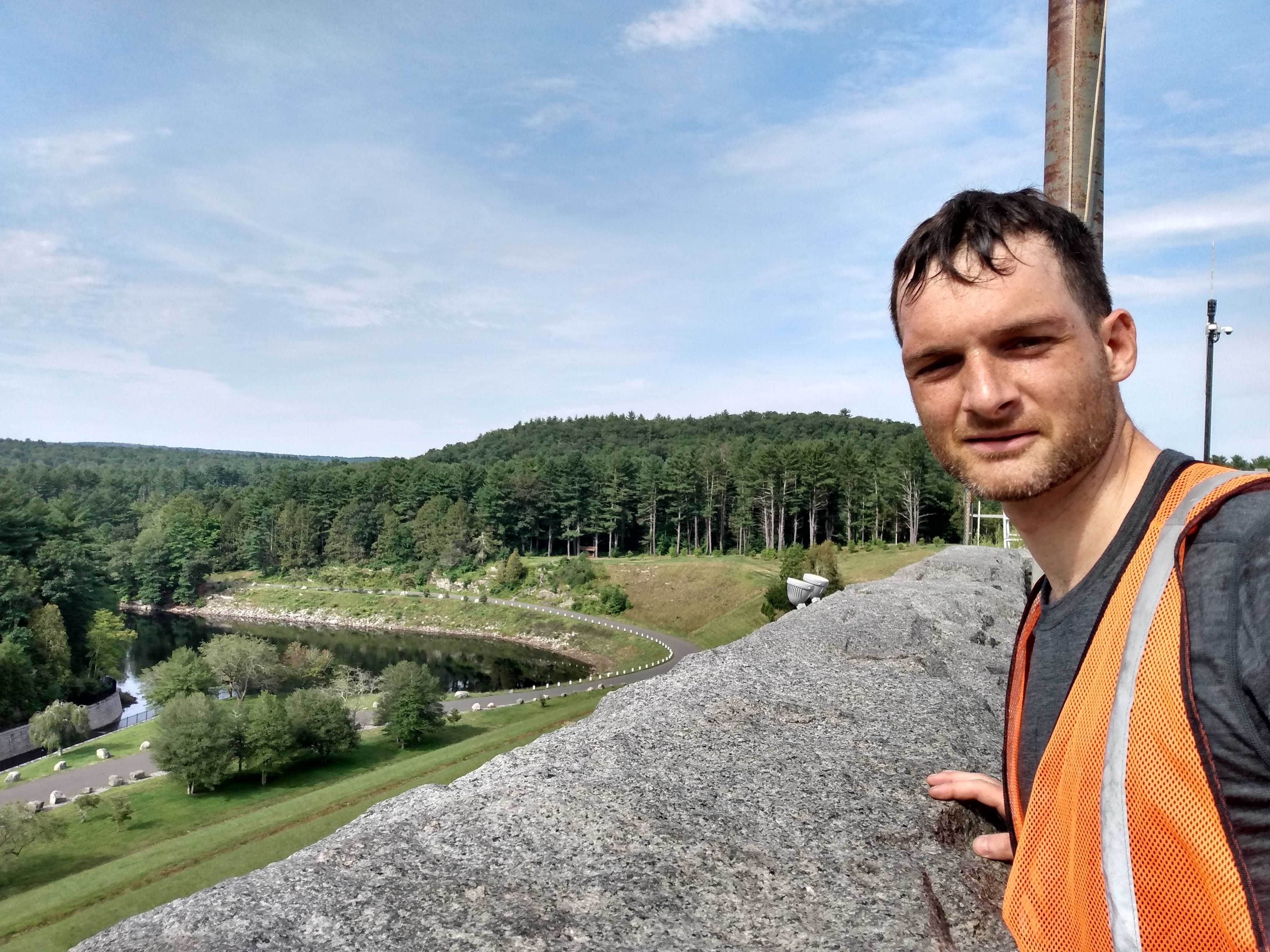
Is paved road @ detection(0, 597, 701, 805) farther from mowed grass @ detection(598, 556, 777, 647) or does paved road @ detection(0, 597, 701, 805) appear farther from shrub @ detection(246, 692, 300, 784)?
shrub @ detection(246, 692, 300, 784)

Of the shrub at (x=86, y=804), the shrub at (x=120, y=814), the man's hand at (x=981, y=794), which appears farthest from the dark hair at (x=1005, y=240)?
the shrub at (x=86, y=804)

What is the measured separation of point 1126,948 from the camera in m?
1.26

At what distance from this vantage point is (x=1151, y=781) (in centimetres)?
117

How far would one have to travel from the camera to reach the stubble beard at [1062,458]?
59.4 inches

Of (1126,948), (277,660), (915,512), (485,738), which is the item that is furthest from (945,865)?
(915,512)

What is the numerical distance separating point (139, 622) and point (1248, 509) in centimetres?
9483

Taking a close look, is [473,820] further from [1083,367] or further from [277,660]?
Result: [277,660]

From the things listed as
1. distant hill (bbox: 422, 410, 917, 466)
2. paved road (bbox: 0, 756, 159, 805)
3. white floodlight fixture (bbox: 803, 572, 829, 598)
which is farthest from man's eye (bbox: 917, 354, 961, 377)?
distant hill (bbox: 422, 410, 917, 466)

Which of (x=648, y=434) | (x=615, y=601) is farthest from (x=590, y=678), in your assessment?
(x=648, y=434)

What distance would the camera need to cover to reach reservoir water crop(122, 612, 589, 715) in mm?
51281

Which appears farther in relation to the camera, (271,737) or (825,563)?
(825,563)

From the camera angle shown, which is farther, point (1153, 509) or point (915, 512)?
point (915, 512)

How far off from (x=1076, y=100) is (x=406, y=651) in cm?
6129

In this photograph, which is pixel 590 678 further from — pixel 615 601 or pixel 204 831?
pixel 204 831
